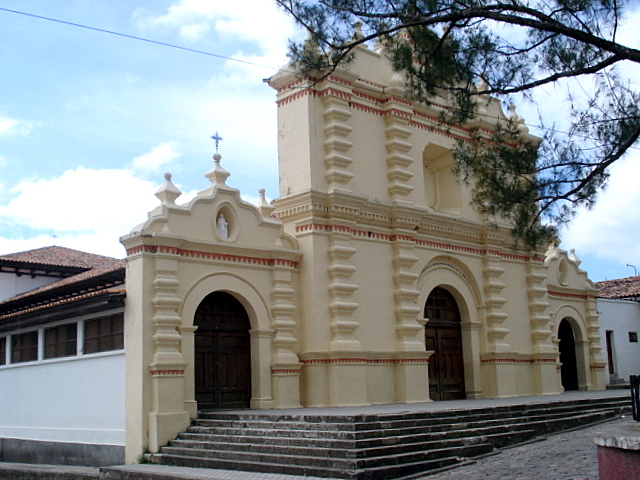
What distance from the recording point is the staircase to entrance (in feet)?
40.2

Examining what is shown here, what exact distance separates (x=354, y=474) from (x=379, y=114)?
10996 mm

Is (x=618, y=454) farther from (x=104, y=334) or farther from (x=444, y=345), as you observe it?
(x=444, y=345)

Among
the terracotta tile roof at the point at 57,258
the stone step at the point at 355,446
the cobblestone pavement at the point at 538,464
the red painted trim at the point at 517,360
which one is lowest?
the cobblestone pavement at the point at 538,464

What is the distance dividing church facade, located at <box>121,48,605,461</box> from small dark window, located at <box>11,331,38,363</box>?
4594 millimetres

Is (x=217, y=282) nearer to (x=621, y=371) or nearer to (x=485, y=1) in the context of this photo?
(x=485, y=1)

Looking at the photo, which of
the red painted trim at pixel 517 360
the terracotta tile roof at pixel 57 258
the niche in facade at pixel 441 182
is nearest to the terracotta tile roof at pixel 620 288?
the red painted trim at pixel 517 360

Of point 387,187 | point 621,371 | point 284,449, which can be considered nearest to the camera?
point 284,449

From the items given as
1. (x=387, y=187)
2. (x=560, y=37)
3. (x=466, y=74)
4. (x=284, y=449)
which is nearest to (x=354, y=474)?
(x=284, y=449)

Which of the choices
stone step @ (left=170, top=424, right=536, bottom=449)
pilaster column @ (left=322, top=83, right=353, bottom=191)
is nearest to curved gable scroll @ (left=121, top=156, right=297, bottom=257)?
pilaster column @ (left=322, top=83, right=353, bottom=191)

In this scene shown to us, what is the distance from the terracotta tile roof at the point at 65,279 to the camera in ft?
57.7

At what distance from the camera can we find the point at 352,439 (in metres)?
12.7

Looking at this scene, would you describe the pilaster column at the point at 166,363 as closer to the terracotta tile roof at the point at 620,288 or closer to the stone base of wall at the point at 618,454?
the stone base of wall at the point at 618,454

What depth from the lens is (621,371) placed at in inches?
1132

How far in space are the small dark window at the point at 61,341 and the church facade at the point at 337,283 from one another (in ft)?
8.28
